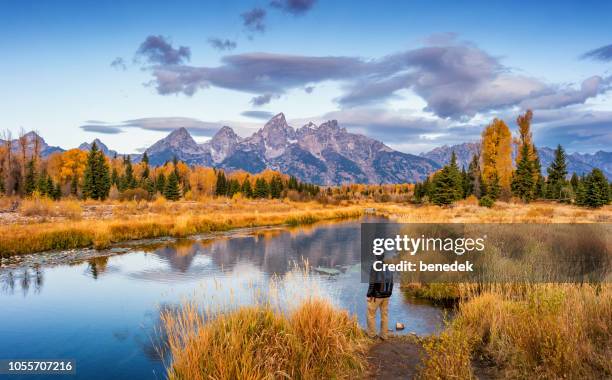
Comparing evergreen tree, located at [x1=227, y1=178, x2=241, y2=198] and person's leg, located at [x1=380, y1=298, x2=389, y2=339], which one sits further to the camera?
evergreen tree, located at [x1=227, y1=178, x2=241, y2=198]

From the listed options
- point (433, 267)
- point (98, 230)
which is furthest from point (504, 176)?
point (98, 230)

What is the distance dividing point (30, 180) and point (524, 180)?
7282cm

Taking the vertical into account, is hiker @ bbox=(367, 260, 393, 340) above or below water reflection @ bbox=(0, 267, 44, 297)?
above

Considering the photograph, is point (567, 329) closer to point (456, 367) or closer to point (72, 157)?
point (456, 367)

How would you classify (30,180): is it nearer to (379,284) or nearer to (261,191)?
(261,191)

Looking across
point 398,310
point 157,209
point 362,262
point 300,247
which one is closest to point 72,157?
point 157,209

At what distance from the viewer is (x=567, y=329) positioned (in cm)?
627

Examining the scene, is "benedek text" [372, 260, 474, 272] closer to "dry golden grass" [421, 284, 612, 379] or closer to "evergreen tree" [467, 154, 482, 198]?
"dry golden grass" [421, 284, 612, 379]

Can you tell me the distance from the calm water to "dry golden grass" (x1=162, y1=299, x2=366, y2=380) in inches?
22.7

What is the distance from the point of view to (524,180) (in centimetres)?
5206

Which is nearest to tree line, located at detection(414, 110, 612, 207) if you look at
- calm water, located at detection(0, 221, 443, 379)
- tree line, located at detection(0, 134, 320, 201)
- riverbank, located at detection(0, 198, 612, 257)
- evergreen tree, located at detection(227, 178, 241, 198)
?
riverbank, located at detection(0, 198, 612, 257)

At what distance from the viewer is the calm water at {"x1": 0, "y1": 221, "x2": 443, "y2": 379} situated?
970 cm

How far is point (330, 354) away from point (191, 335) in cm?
249

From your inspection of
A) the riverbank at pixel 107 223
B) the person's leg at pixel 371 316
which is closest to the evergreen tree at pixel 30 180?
the riverbank at pixel 107 223
